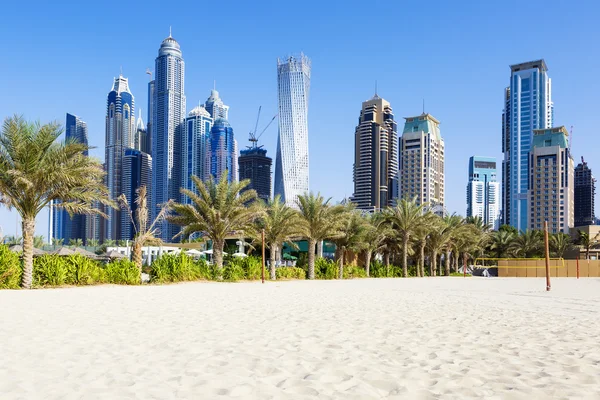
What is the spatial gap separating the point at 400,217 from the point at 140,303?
103 ft

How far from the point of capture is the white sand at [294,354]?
519 centimetres

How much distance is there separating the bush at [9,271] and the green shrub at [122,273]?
3.91 metres

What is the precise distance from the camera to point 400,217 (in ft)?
141

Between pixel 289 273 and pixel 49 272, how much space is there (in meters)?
16.4

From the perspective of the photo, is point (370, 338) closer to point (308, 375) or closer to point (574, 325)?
point (308, 375)

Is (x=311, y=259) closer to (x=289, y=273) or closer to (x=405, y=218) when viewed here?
(x=289, y=273)

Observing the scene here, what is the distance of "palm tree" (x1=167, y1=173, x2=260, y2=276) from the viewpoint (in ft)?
92.3

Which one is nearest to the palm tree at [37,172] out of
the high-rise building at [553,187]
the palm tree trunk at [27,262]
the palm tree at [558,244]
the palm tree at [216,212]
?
the palm tree trunk at [27,262]

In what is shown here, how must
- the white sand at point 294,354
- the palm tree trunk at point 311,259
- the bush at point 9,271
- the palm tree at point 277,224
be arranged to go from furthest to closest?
the palm tree trunk at point 311,259, the palm tree at point 277,224, the bush at point 9,271, the white sand at point 294,354

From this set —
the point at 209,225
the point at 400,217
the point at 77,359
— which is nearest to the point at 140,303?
the point at 77,359

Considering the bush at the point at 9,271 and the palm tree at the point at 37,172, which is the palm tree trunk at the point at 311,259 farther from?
the bush at the point at 9,271

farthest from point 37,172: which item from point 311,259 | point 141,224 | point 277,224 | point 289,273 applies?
point 311,259

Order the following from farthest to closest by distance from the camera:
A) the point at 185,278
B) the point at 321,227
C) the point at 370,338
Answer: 1. the point at 321,227
2. the point at 185,278
3. the point at 370,338

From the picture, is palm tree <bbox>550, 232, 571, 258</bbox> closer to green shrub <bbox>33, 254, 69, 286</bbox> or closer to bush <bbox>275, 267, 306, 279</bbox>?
bush <bbox>275, 267, 306, 279</bbox>
